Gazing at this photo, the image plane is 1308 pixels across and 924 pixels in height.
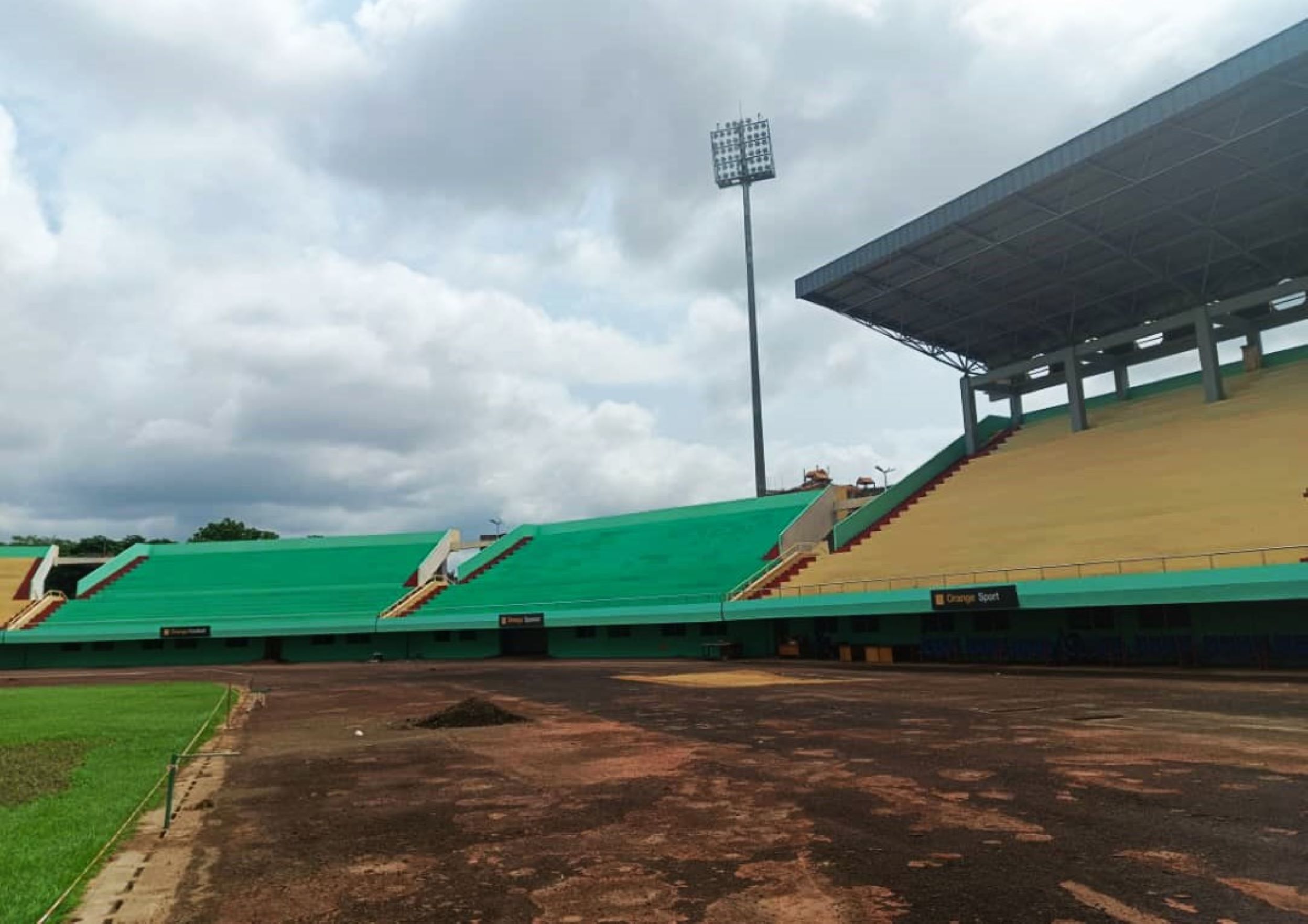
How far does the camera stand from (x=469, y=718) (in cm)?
1750

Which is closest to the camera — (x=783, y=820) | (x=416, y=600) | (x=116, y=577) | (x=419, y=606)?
(x=783, y=820)

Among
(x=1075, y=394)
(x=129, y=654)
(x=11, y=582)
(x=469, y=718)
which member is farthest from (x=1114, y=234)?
(x=11, y=582)

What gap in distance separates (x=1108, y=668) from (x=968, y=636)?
6.62 metres

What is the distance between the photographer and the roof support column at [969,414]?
50.7 m

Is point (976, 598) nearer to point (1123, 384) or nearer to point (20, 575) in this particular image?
point (1123, 384)

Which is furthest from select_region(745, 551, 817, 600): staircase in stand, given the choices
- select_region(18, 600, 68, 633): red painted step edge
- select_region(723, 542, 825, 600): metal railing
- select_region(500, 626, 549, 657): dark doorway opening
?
select_region(18, 600, 68, 633): red painted step edge

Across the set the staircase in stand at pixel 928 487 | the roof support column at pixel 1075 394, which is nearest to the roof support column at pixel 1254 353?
the roof support column at pixel 1075 394

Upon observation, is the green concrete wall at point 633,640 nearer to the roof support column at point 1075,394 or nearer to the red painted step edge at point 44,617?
the roof support column at point 1075,394

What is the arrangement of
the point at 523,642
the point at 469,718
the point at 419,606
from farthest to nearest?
the point at 419,606 → the point at 523,642 → the point at 469,718

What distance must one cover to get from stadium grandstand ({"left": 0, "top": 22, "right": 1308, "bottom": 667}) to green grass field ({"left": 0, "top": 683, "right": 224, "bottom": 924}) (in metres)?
24.8

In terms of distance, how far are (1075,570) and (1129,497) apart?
697cm

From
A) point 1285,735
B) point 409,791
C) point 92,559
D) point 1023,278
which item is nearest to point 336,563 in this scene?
point 92,559

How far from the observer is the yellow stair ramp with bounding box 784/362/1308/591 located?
28203mm

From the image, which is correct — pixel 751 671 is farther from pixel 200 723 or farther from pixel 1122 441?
pixel 1122 441
